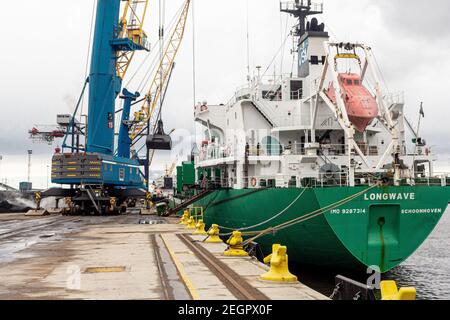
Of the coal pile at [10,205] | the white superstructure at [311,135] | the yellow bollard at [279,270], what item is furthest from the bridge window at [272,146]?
the coal pile at [10,205]

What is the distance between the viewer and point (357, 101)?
20.5m

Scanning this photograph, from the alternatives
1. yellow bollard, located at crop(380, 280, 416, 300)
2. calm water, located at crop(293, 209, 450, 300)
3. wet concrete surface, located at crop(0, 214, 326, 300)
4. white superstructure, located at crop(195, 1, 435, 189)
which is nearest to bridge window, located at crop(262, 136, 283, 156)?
white superstructure, located at crop(195, 1, 435, 189)

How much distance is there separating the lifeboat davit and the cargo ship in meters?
0.05

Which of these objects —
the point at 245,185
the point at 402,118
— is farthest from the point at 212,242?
the point at 402,118

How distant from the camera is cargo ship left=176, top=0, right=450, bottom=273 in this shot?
1554 cm

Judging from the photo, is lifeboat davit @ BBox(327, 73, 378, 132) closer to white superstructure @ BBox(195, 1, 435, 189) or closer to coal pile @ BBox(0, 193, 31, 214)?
white superstructure @ BBox(195, 1, 435, 189)

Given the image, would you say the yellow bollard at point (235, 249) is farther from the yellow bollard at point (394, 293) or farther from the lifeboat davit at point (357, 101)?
the lifeboat davit at point (357, 101)

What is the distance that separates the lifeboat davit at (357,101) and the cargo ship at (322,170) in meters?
0.05

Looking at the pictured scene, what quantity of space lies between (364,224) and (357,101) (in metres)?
7.22

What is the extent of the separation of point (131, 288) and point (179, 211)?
89.6ft

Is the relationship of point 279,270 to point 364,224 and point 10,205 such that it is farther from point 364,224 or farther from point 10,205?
point 10,205

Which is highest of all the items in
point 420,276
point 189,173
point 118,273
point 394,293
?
point 189,173

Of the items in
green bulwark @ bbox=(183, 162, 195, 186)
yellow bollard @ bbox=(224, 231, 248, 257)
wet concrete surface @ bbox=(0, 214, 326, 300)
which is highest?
green bulwark @ bbox=(183, 162, 195, 186)

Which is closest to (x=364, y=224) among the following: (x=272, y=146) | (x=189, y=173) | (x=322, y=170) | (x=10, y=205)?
(x=322, y=170)
